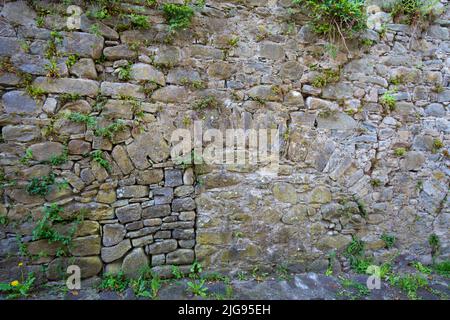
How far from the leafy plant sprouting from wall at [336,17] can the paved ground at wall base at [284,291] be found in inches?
107

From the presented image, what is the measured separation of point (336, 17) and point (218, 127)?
74.2 inches

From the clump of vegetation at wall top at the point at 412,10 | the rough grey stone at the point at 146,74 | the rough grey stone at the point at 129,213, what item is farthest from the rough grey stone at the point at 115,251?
the clump of vegetation at wall top at the point at 412,10

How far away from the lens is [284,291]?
8.37 feet

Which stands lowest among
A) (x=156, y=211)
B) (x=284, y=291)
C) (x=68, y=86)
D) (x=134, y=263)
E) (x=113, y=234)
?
(x=284, y=291)

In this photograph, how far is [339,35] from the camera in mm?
2943

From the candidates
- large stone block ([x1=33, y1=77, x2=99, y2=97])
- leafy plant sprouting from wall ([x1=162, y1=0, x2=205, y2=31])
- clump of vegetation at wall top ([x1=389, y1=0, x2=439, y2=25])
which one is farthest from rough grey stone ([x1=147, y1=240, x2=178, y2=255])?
clump of vegetation at wall top ([x1=389, y1=0, x2=439, y2=25])

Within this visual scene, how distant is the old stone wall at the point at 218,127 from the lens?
227 centimetres

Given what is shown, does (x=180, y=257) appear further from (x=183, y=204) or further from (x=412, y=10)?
(x=412, y=10)

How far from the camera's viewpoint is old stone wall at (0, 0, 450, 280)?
227 centimetres

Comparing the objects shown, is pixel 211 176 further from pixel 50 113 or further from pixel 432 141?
pixel 432 141

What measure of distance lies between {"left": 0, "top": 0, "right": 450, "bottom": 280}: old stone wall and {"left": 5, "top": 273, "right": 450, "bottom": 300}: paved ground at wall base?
0.18 m

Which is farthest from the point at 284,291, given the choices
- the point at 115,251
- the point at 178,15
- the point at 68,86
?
the point at 178,15

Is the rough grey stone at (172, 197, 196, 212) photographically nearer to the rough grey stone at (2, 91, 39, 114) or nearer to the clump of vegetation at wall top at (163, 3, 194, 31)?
the rough grey stone at (2, 91, 39, 114)
